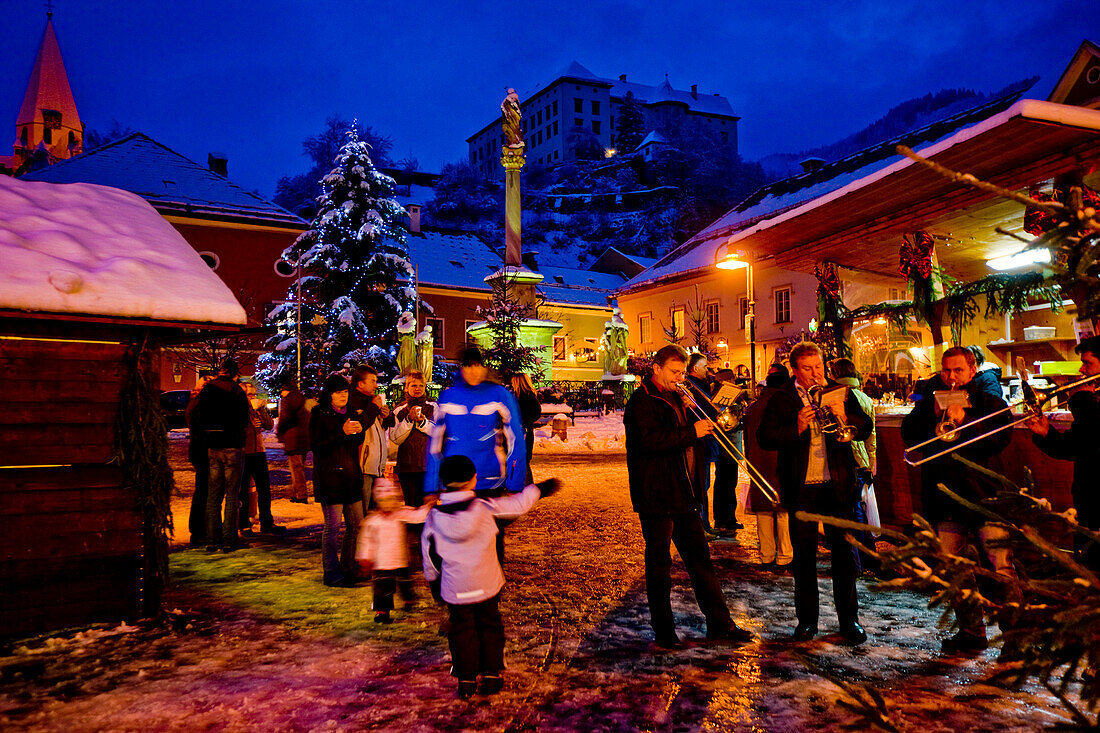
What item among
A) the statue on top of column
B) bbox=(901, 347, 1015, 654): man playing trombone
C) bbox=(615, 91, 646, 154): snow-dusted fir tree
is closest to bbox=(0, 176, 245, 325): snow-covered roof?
bbox=(901, 347, 1015, 654): man playing trombone

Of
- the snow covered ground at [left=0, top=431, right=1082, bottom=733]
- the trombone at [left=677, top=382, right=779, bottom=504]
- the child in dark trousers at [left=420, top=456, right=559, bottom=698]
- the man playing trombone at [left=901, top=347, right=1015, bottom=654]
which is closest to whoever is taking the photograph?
the snow covered ground at [left=0, top=431, right=1082, bottom=733]

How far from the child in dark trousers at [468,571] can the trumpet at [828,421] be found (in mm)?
2314

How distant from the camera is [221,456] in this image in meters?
7.81

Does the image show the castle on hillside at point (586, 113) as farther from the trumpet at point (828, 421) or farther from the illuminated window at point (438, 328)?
the trumpet at point (828, 421)

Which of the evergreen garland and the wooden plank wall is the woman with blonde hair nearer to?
the evergreen garland

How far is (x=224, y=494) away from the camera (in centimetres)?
794

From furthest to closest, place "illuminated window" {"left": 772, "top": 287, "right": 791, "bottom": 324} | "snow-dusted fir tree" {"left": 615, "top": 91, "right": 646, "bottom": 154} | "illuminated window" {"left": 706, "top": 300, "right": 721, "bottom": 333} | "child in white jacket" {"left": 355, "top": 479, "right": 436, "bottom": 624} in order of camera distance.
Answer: "snow-dusted fir tree" {"left": 615, "top": 91, "right": 646, "bottom": 154} → "illuminated window" {"left": 706, "top": 300, "right": 721, "bottom": 333} → "illuminated window" {"left": 772, "top": 287, "right": 791, "bottom": 324} → "child in white jacket" {"left": 355, "top": 479, "right": 436, "bottom": 624}

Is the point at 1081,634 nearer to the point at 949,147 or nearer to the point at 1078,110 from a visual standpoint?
the point at 1078,110

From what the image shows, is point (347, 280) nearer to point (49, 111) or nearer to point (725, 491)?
point (725, 491)

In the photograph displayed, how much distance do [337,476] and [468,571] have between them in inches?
105

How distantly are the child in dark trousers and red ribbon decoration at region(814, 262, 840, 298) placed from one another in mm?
7685

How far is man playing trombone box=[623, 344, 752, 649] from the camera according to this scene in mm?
4770

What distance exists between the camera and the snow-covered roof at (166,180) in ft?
109

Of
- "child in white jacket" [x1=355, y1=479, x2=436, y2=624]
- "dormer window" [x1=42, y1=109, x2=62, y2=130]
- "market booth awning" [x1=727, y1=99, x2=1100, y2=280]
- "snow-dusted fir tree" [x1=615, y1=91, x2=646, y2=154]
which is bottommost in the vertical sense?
"child in white jacket" [x1=355, y1=479, x2=436, y2=624]
